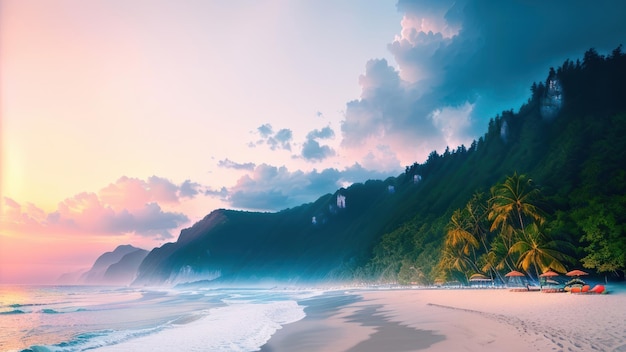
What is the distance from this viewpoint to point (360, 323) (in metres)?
24.5

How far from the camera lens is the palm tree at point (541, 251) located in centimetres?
4022

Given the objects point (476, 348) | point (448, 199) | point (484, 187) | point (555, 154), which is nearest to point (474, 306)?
point (476, 348)

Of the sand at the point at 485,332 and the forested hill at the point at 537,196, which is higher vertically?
the forested hill at the point at 537,196

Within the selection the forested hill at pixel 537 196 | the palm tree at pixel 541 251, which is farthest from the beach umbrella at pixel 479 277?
the palm tree at pixel 541 251

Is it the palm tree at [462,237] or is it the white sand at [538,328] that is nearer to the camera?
the white sand at [538,328]

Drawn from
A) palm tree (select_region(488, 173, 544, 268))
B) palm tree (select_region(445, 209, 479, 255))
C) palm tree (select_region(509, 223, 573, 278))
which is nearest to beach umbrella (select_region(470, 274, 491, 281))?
palm tree (select_region(488, 173, 544, 268))

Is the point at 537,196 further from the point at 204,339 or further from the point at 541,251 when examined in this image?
the point at 204,339

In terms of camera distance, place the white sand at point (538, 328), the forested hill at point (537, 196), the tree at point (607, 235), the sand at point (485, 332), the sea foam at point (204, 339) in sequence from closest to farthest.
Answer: the white sand at point (538, 328) < the sand at point (485, 332) < the sea foam at point (204, 339) < the tree at point (607, 235) < the forested hill at point (537, 196)

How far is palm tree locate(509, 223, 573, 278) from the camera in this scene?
132ft

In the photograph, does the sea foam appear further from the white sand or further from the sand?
the white sand

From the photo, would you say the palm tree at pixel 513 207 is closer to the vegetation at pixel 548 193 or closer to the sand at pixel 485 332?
the vegetation at pixel 548 193

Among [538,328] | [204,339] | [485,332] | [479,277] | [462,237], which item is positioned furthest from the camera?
[462,237]

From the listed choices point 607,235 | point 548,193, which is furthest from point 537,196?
point 607,235

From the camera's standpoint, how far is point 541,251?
40.7 meters
